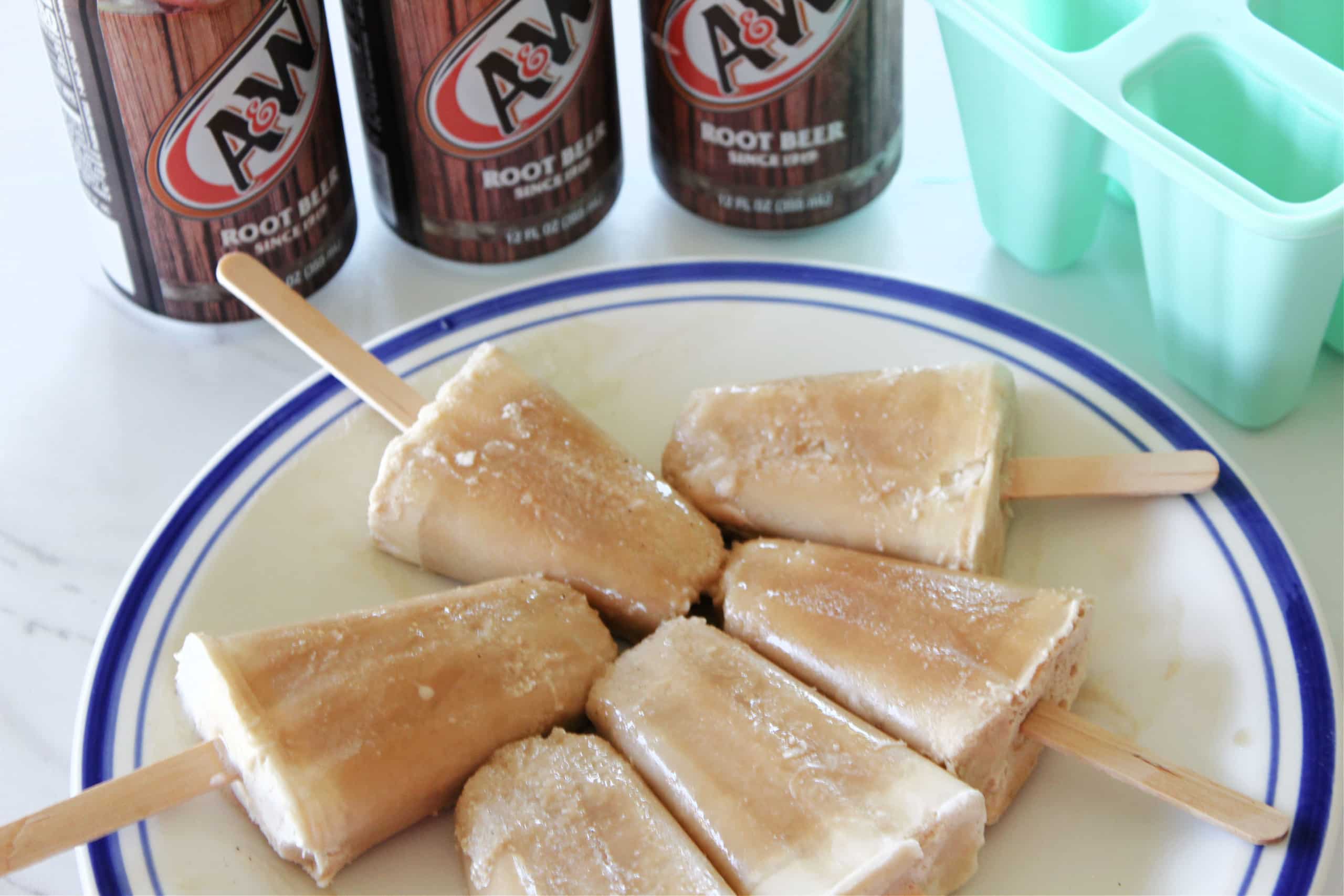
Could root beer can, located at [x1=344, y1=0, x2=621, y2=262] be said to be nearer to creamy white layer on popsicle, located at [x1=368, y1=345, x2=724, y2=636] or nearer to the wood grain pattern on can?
→ the wood grain pattern on can

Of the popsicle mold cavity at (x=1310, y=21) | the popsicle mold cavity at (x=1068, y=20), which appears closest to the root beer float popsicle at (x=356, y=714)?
the popsicle mold cavity at (x=1068, y=20)

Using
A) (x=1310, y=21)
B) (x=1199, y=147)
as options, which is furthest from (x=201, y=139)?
(x=1310, y=21)

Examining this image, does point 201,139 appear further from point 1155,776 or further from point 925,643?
point 1155,776

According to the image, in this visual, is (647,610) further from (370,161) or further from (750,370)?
(370,161)

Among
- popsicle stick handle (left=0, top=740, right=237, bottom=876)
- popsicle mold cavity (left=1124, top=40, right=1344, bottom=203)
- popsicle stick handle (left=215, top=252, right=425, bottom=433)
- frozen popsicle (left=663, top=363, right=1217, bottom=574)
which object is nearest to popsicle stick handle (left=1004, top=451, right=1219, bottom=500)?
→ frozen popsicle (left=663, top=363, right=1217, bottom=574)

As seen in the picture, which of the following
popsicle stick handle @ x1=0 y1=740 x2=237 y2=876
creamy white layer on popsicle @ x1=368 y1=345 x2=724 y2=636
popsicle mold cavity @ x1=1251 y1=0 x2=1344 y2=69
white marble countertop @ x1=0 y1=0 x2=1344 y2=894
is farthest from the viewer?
popsicle mold cavity @ x1=1251 y1=0 x2=1344 y2=69

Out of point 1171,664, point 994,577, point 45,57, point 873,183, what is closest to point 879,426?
point 994,577
